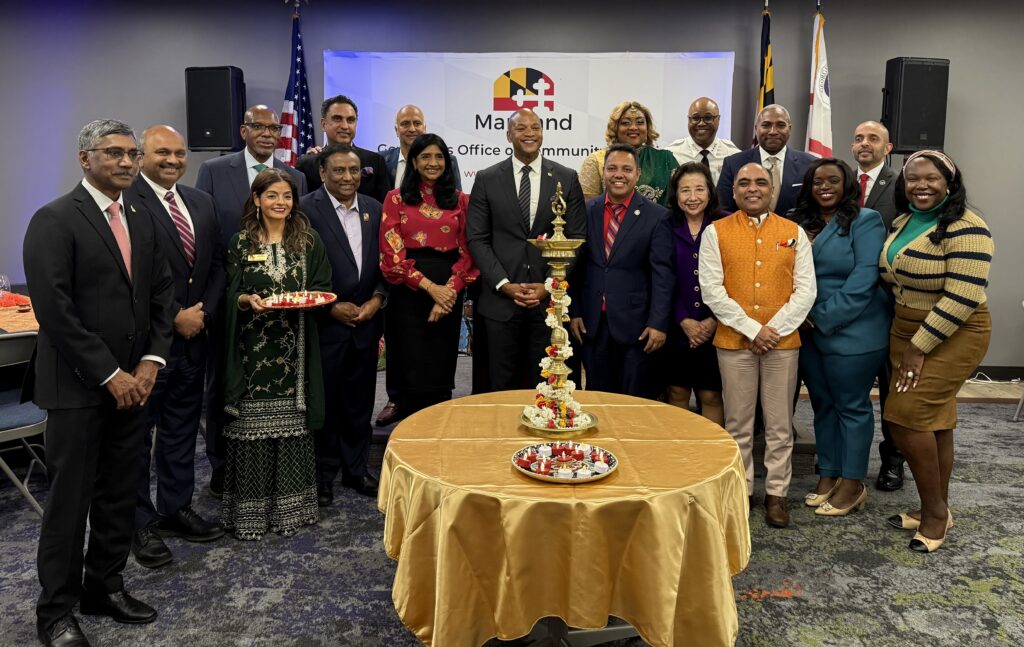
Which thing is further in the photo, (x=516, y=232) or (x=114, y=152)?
(x=516, y=232)

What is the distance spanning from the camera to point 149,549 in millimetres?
2934

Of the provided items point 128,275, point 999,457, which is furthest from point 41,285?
point 999,457

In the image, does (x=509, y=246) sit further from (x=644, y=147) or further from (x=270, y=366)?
(x=270, y=366)

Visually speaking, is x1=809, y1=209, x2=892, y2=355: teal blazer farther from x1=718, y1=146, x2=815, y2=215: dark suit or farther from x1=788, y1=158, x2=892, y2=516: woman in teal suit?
x1=718, y1=146, x2=815, y2=215: dark suit

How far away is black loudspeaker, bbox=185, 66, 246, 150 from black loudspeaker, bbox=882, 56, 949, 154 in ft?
18.4

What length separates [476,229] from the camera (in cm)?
370

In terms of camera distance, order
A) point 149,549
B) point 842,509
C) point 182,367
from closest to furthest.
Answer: point 149,549, point 182,367, point 842,509

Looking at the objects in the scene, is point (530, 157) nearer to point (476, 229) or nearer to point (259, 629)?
point (476, 229)

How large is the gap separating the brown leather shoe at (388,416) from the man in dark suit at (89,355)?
2196 millimetres

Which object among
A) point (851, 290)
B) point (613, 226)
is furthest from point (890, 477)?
point (613, 226)

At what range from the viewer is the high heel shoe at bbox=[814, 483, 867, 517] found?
3.46 meters

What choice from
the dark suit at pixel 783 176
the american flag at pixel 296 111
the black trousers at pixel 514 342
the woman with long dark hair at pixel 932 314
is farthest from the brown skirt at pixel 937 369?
the american flag at pixel 296 111

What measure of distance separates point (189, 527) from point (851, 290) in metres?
3.07

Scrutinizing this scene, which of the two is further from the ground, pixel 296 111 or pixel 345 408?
pixel 296 111
